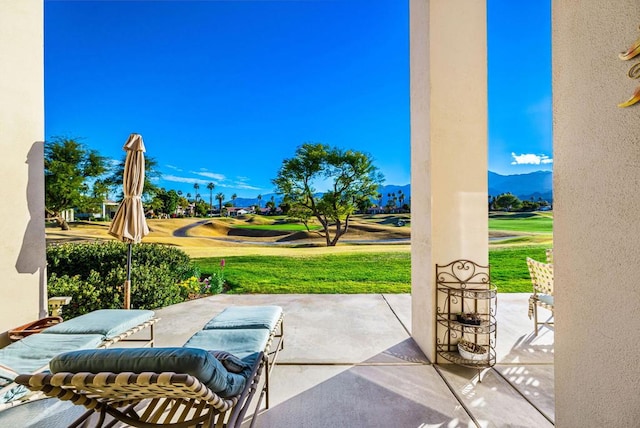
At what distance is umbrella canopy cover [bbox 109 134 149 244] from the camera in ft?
11.6

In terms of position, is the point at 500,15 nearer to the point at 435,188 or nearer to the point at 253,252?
the point at 435,188

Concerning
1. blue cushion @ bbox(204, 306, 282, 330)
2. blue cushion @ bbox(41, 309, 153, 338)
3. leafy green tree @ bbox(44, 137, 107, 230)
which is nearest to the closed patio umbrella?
blue cushion @ bbox(41, 309, 153, 338)

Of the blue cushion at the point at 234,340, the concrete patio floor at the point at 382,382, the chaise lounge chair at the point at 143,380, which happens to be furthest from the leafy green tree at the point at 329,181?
the chaise lounge chair at the point at 143,380

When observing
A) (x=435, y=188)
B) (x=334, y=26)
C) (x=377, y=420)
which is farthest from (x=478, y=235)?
(x=334, y=26)

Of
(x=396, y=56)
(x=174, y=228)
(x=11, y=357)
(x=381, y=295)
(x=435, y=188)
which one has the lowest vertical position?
(x=381, y=295)

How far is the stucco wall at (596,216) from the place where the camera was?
3.36 ft

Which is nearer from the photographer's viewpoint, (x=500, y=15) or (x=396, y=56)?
(x=500, y=15)

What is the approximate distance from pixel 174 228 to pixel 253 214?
7.10 ft

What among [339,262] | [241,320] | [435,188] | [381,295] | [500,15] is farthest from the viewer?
[339,262]

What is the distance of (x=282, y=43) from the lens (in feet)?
22.6

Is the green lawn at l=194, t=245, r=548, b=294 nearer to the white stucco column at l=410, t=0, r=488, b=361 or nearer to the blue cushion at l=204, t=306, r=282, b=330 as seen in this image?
the blue cushion at l=204, t=306, r=282, b=330

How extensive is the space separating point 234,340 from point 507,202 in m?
7.69

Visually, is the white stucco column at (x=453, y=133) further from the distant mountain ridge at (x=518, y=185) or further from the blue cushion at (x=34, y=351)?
the distant mountain ridge at (x=518, y=185)

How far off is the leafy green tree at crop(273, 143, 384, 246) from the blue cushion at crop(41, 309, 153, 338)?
5.81 meters
